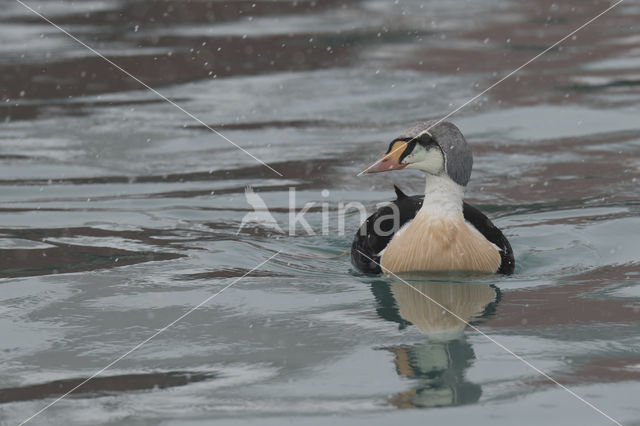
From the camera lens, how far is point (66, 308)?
269 inches

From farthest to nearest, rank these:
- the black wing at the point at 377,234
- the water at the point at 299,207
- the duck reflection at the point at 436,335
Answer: the black wing at the point at 377,234 < the water at the point at 299,207 < the duck reflection at the point at 436,335

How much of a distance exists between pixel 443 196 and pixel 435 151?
34 centimetres

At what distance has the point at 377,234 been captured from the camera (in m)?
7.81

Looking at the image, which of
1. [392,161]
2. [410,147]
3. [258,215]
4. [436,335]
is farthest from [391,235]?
[258,215]

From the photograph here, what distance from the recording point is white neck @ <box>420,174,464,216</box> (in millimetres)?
7282

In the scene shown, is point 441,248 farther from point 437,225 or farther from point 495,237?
point 495,237

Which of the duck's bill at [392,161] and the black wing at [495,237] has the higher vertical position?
the duck's bill at [392,161]

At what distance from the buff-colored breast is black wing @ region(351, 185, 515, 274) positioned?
0.14 meters

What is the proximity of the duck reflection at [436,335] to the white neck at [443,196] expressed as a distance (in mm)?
479

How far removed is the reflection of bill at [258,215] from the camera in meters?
9.09

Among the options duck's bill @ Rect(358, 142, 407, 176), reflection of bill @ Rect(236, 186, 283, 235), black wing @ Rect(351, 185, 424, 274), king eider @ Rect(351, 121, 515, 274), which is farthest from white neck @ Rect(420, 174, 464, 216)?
reflection of bill @ Rect(236, 186, 283, 235)

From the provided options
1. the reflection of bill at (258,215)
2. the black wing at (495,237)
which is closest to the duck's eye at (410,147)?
the black wing at (495,237)

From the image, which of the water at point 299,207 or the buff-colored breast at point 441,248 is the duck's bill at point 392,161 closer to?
the buff-colored breast at point 441,248

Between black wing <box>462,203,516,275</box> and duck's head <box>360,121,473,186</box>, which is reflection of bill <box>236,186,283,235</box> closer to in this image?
black wing <box>462,203,516,275</box>
